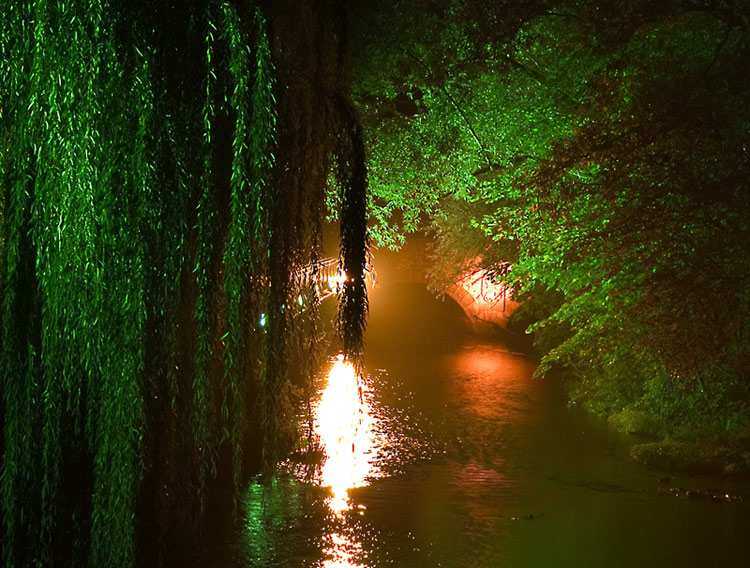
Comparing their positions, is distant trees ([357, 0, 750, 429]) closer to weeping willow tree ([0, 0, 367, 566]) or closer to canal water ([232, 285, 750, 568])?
canal water ([232, 285, 750, 568])

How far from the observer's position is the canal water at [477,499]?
9.52 meters

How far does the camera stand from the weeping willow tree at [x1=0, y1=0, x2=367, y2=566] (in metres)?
3.58

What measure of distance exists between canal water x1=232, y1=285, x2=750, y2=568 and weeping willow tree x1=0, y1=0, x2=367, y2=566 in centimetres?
128

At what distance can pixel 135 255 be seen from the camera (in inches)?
146

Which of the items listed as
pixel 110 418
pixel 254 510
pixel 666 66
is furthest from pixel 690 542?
pixel 110 418

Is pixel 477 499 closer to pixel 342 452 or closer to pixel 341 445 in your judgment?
pixel 342 452

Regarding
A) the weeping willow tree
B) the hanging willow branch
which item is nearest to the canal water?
the hanging willow branch

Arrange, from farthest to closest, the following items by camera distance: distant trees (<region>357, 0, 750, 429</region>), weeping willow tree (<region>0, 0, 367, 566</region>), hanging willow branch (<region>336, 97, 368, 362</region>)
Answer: distant trees (<region>357, 0, 750, 429</region>) < hanging willow branch (<region>336, 97, 368, 362</region>) < weeping willow tree (<region>0, 0, 367, 566</region>)

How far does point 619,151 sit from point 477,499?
19.5 ft

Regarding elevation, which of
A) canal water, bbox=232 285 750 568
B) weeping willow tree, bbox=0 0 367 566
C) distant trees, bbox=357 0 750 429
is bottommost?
canal water, bbox=232 285 750 568

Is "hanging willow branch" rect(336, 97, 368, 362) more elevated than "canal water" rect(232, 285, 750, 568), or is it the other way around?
"hanging willow branch" rect(336, 97, 368, 362)

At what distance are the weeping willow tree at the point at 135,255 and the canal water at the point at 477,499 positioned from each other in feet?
4.19

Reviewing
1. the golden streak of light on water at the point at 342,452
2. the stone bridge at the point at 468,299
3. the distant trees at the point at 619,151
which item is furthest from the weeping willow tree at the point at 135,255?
the stone bridge at the point at 468,299

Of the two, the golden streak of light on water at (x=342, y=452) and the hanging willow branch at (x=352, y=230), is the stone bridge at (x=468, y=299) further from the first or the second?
the hanging willow branch at (x=352, y=230)
